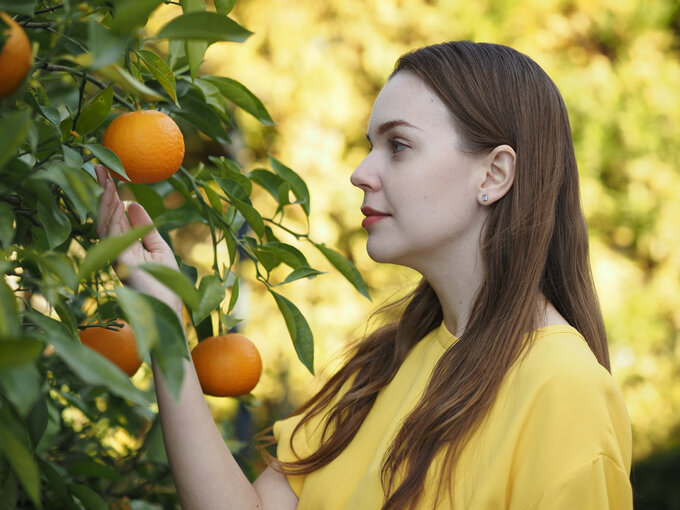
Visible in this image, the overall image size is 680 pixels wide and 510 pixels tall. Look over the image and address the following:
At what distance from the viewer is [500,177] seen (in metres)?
1.10

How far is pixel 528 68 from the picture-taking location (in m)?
1.13

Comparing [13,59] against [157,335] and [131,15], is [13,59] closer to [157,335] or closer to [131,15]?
[131,15]

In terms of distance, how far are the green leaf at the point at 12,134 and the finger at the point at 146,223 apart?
1.18 ft

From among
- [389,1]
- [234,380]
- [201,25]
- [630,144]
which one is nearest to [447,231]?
[234,380]

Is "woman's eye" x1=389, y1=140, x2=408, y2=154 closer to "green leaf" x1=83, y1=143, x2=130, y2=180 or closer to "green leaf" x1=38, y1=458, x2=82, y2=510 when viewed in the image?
"green leaf" x1=83, y1=143, x2=130, y2=180

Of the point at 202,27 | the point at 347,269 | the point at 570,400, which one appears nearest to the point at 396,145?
the point at 347,269

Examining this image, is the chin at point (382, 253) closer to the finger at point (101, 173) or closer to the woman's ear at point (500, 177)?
the woman's ear at point (500, 177)

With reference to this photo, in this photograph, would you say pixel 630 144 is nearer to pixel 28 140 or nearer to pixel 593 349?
pixel 593 349

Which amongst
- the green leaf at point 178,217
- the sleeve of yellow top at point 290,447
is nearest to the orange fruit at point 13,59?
the green leaf at point 178,217

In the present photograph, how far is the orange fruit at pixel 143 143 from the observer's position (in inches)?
28.5

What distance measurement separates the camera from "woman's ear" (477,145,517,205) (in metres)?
1.09

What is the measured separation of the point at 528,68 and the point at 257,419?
8.58 feet

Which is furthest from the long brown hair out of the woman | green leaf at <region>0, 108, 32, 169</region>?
green leaf at <region>0, 108, 32, 169</region>

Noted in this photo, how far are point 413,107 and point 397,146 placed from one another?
0.06 meters
